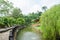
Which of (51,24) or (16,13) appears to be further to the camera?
(16,13)

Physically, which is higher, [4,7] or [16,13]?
[4,7]

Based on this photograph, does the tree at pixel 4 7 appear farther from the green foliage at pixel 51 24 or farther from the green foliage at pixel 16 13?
the green foliage at pixel 51 24

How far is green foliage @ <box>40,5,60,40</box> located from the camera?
170 inches

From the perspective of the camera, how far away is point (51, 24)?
440 cm

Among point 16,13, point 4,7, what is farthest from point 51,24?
point 4,7

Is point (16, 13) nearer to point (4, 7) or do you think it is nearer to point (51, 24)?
point (4, 7)

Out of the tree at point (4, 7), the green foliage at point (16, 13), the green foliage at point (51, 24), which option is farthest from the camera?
the tree at point (4, 7)

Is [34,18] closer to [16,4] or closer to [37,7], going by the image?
[37,7]

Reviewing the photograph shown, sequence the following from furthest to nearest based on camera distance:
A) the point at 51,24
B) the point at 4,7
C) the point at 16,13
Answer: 1. the point at 4,7
2. the point at 16,13
3. the point at 51,24

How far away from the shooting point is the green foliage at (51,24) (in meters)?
4.33

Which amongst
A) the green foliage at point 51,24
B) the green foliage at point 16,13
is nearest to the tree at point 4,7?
the green foliage at point 16,13

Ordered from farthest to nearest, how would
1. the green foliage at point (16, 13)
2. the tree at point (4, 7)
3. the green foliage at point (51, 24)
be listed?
the tree at point (4, 7) < the green foliage at point (16, 13) < the green foliage at point (51, 24)

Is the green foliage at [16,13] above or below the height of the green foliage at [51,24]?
above

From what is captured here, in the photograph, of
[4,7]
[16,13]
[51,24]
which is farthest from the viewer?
[4,7]
